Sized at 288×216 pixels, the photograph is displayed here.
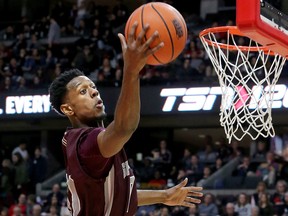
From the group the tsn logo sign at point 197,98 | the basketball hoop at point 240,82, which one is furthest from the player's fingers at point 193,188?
the tsn logo sign at point 197,98

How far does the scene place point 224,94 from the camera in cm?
678

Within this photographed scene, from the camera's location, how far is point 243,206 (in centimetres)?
1084

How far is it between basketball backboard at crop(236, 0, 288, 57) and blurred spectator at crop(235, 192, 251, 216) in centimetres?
583

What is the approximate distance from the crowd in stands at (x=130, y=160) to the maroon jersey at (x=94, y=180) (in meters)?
6.69

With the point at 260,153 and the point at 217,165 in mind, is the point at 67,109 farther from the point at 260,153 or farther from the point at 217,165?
the point at 260,153

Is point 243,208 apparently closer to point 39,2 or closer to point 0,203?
point 0,203

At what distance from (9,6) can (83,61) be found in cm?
638

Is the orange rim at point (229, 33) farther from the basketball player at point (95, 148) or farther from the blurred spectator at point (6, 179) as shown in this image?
the blurred spectator at point (6, 179)

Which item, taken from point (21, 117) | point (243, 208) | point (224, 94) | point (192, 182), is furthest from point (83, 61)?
point (224, 94)

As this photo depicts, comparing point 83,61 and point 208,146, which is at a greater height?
point 83,61

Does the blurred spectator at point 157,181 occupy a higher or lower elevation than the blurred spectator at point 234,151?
lower

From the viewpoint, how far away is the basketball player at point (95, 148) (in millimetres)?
3229

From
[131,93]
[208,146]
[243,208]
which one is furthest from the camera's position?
[208,146]

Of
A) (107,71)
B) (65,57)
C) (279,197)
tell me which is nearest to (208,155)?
(107,71)
